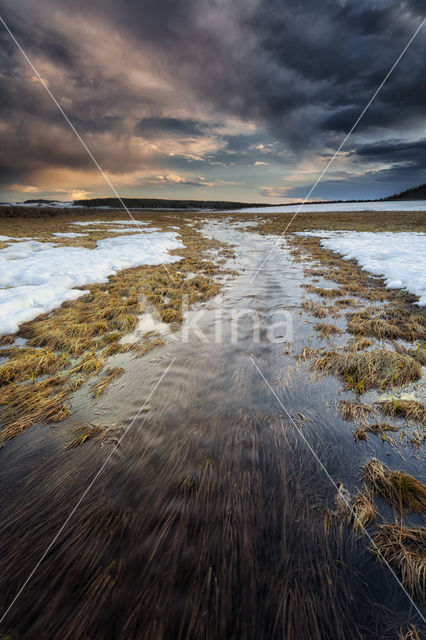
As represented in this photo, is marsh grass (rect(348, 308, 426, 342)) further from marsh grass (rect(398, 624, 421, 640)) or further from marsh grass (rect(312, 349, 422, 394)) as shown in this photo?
marsh grass (rect(398, 624, 421, 640))

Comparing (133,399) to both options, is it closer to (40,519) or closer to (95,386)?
(95,386)

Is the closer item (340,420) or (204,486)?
(204,486)

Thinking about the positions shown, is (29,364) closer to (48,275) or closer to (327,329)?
(48,275)

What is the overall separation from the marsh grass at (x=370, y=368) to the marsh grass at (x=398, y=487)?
1.45 m

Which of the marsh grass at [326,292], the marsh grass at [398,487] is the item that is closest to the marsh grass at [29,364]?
the marsh grass at [398,487]

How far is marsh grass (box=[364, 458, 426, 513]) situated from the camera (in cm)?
236

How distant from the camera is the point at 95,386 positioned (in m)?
3.97

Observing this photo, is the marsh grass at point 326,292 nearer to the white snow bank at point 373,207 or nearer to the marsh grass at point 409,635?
the marsh grass at point 409,635

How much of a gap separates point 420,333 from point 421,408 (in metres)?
2.80

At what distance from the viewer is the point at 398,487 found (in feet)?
8.10

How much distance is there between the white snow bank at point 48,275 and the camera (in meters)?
6.02

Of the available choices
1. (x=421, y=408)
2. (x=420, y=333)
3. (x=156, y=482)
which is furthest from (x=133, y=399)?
(x=420, y=333)

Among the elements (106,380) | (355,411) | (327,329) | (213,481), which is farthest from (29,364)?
(327,329)

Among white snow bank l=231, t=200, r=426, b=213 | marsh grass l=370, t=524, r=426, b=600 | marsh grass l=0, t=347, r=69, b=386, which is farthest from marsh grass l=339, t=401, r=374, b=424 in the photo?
white snow bank l=231, t=200, r=426, b=213
